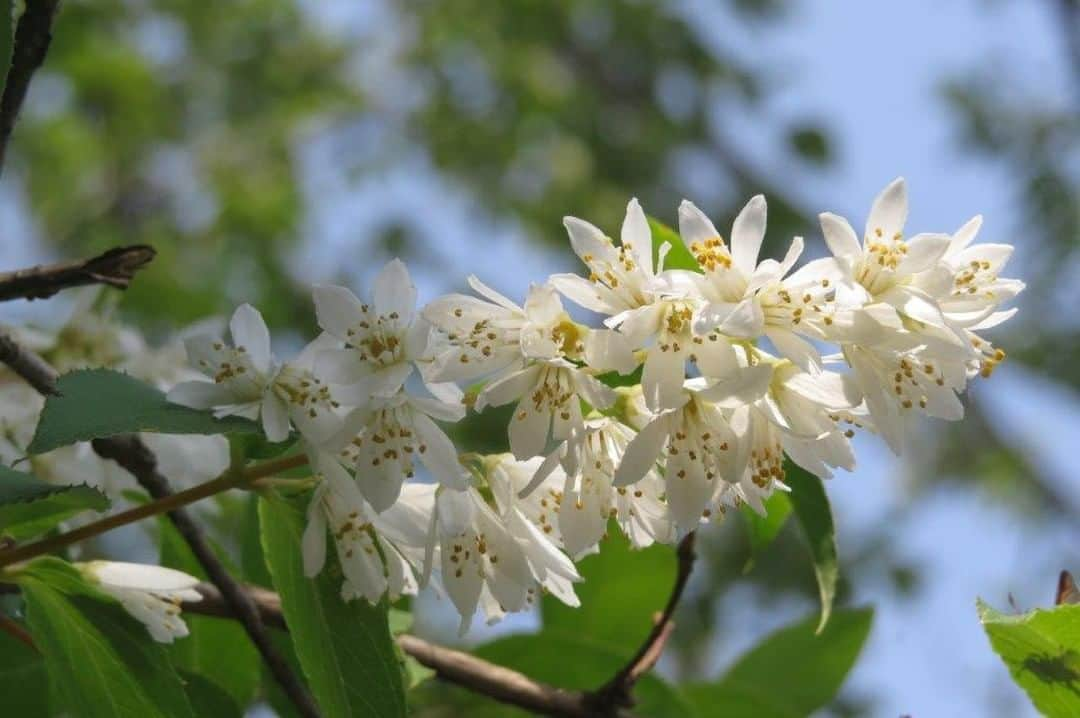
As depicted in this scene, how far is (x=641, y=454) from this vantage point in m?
1.18

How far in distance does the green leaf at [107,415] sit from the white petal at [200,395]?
10 millimetres

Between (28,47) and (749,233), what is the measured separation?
28.2 inches

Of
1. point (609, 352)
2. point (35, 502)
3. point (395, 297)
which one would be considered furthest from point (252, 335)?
point (609, 352)

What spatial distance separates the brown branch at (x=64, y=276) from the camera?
130 cm

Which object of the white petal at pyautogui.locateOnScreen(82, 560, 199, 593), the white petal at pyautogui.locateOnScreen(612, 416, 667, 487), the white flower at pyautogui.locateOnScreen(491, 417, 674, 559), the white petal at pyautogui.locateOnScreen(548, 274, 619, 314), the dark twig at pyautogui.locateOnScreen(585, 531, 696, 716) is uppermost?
the white petal at pyautogui.locateOnScreen(548, 274, 619, 314)

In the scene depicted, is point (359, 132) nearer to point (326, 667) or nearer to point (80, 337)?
point (80, 337)

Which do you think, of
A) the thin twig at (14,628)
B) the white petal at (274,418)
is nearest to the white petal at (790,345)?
the white petal at (274,418)

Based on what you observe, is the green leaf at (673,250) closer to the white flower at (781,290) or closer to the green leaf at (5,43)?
the white flower at (781,290)

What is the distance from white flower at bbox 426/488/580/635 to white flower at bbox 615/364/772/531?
0.55 feet

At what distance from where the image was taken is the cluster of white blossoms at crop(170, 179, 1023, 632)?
3.76ft

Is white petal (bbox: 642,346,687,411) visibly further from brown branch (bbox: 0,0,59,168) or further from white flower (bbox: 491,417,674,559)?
brown branch (bbox: 0,0,59,168)

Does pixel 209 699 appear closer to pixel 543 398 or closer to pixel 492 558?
pixel 492 558

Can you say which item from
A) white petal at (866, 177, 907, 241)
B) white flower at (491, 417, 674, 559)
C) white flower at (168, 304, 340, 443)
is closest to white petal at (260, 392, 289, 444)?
white flower at (168, 304, 340, 443)

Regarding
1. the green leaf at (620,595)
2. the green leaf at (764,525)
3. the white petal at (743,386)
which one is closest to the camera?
the white petal at (743,386)
